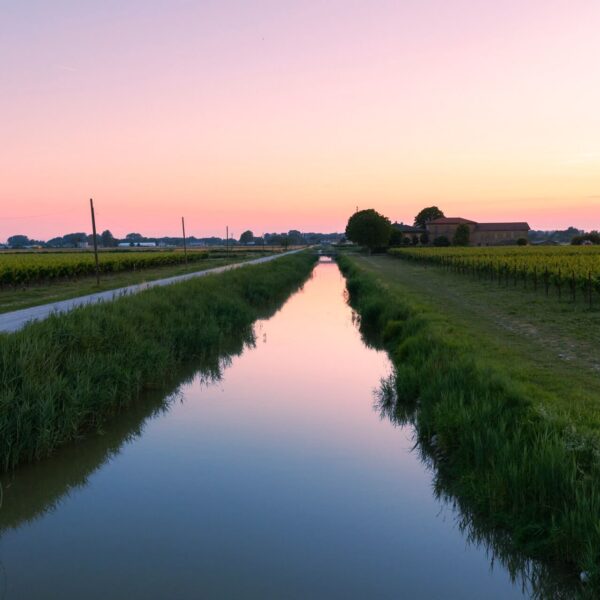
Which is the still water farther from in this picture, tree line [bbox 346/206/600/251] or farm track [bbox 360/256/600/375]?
tree line [bbox 346/206/600/251]

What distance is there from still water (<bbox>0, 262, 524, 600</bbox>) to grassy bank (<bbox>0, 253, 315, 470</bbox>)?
0.46 meters

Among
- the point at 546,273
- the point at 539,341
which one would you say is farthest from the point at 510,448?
the point at 546,273

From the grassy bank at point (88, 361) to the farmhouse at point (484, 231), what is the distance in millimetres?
125275

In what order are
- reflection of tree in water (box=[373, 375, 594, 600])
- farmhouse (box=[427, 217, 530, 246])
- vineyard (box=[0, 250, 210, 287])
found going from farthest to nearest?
farmhouse (box=[427, 217, 530, 246]), vineyard (box=[0, 250, 210, 287]), reflection of tree in water (box=[373, 375, 594, 600])

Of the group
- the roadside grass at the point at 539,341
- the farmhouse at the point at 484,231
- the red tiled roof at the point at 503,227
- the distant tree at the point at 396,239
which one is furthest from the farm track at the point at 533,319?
the red tiled roof at the point at 503,227

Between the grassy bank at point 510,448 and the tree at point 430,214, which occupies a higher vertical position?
the tree at point 430,214

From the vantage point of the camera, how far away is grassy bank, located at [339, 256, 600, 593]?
4781 millimetres

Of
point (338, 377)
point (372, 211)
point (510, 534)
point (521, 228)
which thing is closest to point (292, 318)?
point (338, 377)

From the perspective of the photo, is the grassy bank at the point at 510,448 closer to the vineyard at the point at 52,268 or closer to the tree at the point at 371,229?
the vineyard at the point at 52,268

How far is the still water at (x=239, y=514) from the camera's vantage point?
4957 mm

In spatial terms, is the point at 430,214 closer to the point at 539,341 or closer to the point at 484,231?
the point at 484,231

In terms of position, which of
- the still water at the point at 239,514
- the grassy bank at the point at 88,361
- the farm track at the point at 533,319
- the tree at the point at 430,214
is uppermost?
the tree at the point at 430,214

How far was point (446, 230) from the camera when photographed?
136 m

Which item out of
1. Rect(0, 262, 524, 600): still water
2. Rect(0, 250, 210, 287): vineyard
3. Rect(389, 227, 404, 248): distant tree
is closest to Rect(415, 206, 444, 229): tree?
Rect(389, 227, 404, 248): distant tree
